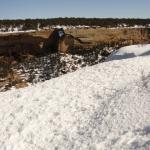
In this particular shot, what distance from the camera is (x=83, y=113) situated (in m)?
9.66

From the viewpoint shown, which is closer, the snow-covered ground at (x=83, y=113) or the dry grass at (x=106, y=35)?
the snow-covered ground at (x=83, y=113)

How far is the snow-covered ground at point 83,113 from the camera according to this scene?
8.26m

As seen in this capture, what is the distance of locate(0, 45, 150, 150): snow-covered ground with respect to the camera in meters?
8.26

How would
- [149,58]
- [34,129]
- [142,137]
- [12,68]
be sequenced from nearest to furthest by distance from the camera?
1. [142,137]
2. [34,129]
3. [149,58]
4. [12,68]

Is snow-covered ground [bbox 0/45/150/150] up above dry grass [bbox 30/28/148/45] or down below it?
below

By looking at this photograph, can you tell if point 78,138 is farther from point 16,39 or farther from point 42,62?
point 16,39

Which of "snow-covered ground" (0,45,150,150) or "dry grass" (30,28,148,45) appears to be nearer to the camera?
"snow-covered ground" (0,45,150,150)

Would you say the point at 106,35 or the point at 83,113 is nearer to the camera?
the point at 83,113

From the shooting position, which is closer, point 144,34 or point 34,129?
point 34,129

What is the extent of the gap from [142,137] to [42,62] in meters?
11.5

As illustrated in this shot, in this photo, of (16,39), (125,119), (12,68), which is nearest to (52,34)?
(16,39)

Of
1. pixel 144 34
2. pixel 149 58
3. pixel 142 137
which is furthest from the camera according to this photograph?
pixel 144 34

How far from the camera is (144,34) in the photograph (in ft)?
77.9

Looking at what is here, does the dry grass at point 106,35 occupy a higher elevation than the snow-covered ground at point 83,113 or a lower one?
higher
